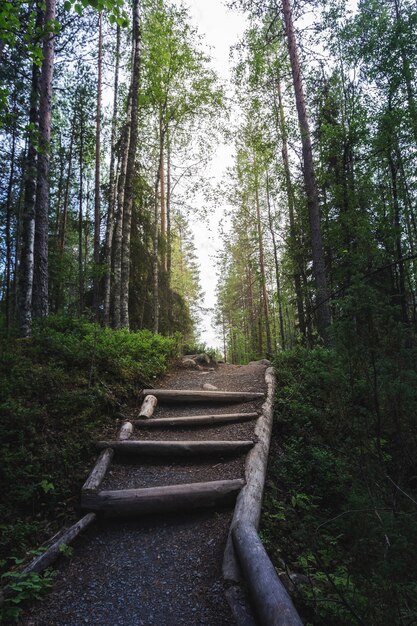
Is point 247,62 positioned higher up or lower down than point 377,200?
higher up

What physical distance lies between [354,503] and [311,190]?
935 cm

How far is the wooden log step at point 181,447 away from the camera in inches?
159

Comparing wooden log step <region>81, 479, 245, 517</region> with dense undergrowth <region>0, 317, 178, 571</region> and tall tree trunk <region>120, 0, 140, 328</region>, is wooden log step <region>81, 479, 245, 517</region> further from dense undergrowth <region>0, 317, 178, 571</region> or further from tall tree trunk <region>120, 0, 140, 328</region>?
tall tree trunk <region>120, 0, 140, 328</region>

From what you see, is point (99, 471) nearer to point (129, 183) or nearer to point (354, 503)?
point (354, 503)

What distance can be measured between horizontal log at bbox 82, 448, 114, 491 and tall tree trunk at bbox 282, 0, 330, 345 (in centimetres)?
690

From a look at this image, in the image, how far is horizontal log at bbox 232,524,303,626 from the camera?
1804mm

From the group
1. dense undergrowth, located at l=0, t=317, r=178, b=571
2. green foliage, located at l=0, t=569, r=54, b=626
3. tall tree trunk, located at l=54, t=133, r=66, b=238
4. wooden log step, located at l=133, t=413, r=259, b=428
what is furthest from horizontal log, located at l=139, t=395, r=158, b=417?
tall tree trunk, located at l=54, t=133, r=66, b=238

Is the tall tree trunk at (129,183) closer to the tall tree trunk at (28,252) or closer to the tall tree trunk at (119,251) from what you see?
the tall tree trunk at (119,251)

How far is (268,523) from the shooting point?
3076mm

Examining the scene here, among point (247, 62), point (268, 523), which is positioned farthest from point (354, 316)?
point (247, 62)

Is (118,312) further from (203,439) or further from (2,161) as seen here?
(2,161)

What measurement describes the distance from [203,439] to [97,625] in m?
2.51

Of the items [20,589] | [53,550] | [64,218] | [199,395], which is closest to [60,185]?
[64,218]

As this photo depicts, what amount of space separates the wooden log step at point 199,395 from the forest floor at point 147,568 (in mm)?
1825
